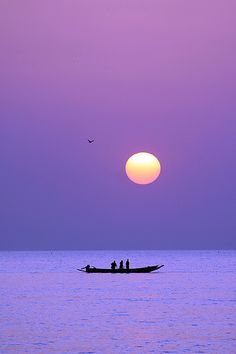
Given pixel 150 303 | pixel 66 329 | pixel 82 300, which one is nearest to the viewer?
pixel 66 329

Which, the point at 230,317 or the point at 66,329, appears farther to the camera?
the point at 230,317

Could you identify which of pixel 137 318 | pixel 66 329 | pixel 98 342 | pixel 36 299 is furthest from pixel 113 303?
pixel 98 342

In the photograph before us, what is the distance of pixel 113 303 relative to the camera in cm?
6988

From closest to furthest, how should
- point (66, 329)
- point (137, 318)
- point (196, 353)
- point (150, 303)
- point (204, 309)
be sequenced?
point (196, 353)
point (66, 329)
point (137, 318)
point (204, 309)
point (150, 303)

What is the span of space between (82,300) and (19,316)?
54.5 feet

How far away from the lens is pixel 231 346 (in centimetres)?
4316

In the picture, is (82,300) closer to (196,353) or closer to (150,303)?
(150,303)

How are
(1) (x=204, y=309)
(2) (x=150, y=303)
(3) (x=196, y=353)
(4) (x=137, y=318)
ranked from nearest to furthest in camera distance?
(3) (x=196, y=353) < (4) (x=137, y=318) < (1) (x=204, y=309) < (2) (x=150, y=303)

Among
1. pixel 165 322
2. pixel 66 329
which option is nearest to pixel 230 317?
pixel 165 322

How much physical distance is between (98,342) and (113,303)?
2488 cm

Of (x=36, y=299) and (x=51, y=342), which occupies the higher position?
(x=36, y=299)

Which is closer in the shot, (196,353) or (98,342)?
(196,353)

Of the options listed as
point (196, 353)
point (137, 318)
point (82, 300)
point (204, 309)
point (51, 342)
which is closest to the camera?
point (196, 353)

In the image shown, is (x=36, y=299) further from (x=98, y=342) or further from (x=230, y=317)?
(x=98, y=342)
